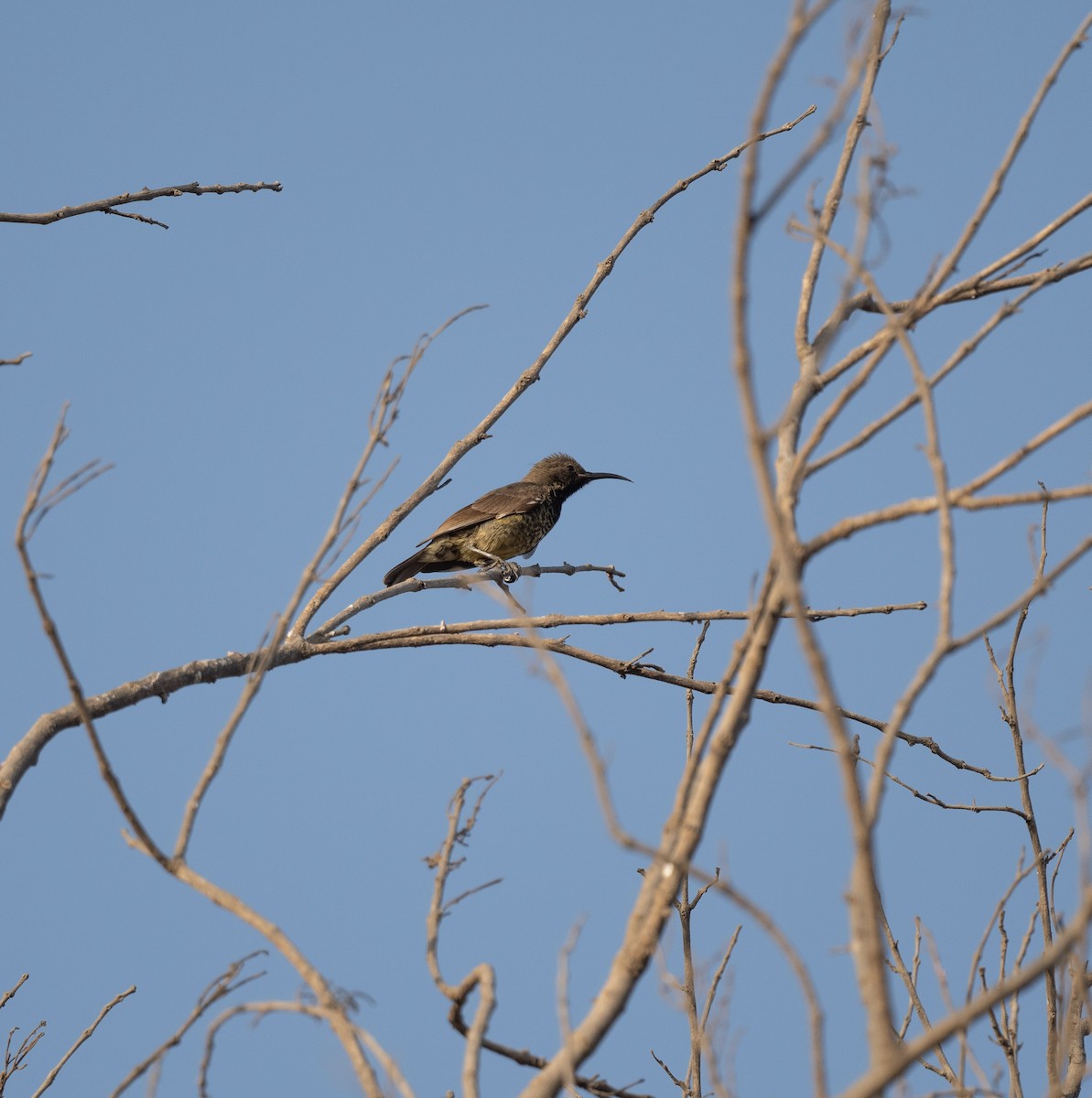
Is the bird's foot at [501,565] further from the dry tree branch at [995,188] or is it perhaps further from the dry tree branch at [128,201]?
the dry tree branch at [995,188]

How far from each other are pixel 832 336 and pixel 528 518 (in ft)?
22.0

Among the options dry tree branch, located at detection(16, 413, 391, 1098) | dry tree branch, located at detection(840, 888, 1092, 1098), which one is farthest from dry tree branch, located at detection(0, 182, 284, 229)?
dry tree branch, located at detection(840, 888, 1092, 1098)

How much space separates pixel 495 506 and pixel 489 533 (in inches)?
8.7

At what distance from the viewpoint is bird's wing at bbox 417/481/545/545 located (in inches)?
331

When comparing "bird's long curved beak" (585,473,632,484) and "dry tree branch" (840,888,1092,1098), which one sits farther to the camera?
"bird's long curved beak" (585,473,632,484)

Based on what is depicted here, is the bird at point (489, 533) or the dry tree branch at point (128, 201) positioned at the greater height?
the bird at point (489, 533)

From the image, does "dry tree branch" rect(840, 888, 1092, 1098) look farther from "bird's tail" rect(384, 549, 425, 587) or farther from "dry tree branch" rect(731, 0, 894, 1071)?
"bird's tail" rect(384, 549, 425, 587)

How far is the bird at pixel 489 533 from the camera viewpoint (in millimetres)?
8414

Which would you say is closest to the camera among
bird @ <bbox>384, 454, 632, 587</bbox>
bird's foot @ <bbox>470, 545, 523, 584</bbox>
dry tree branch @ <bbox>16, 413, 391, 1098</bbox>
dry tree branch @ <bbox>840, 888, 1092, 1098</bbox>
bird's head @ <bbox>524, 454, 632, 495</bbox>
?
dry tree branch @ <bbox>840, 888, 1092, 1098</bbox>

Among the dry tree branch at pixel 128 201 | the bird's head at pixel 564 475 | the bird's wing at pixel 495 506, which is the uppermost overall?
the bird's head at pixel 564 475

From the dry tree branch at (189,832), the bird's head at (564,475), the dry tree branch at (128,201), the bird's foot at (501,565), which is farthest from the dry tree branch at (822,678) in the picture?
the bird's head at (564,475)

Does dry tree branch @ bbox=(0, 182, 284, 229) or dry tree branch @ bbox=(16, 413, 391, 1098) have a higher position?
dry tree branch @ bbox=(0, 182, 284, 229)

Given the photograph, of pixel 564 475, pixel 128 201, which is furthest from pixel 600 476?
pixel 128 201

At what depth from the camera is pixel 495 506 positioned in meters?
8.65
